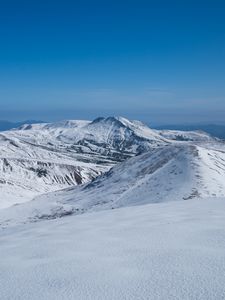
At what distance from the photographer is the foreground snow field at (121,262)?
6969 millimetres

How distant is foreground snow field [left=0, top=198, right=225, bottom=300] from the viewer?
6969 mm

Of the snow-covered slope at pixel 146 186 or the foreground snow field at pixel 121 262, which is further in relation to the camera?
the snow-covered slope at pixel 146 186

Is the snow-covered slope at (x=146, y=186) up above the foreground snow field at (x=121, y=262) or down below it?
below

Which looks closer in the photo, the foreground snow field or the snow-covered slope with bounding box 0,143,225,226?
the foreground snow field

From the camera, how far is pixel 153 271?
782cm

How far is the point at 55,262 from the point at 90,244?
187 cm

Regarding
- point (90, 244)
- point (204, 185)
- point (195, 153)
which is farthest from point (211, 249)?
point (195, 153)

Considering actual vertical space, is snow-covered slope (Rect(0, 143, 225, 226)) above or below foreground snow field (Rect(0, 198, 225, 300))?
below

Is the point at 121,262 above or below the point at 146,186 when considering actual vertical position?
above

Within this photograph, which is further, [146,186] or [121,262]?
[146,186]

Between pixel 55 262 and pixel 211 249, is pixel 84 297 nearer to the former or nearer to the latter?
pixel 55 262

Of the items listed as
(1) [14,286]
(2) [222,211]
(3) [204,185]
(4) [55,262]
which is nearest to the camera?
(1) [14,286]

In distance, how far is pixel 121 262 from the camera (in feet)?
28.5

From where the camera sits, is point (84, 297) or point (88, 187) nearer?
point (84, 297)
